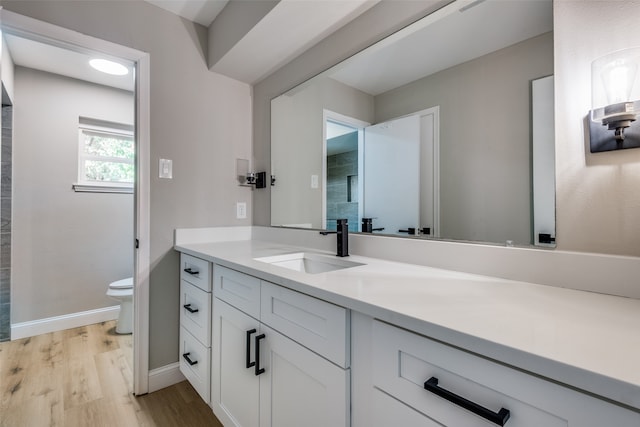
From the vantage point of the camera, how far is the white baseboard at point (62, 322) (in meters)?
2.45

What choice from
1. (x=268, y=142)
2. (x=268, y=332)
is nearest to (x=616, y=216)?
(x=268, y=332)

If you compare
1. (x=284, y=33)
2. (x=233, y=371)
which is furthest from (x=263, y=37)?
(x=233, y=371)

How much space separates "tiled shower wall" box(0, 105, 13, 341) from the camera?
7.80 feet

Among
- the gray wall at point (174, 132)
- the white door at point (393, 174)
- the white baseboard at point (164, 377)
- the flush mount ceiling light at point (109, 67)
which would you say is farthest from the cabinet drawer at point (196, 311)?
the flush mount ceiling light at point (109, 67)

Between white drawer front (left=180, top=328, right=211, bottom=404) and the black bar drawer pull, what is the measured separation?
1190 mm

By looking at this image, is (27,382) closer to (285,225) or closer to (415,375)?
(285,225)

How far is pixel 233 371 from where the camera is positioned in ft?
4.07

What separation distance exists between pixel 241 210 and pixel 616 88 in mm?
1979

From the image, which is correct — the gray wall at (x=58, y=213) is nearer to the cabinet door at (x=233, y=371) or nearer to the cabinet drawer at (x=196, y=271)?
the cabinet drawer at (x=196, y=271)

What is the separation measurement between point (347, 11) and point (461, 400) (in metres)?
1.59

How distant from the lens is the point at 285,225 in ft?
6.45

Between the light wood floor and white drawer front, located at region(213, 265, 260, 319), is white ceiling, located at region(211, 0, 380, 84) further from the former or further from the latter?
the light wood floor

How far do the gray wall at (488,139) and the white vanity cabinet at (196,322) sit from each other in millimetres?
1183

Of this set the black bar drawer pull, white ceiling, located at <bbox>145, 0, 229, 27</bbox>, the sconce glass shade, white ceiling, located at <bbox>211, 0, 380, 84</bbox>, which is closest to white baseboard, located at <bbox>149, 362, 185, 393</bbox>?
the black bar drawer pull
